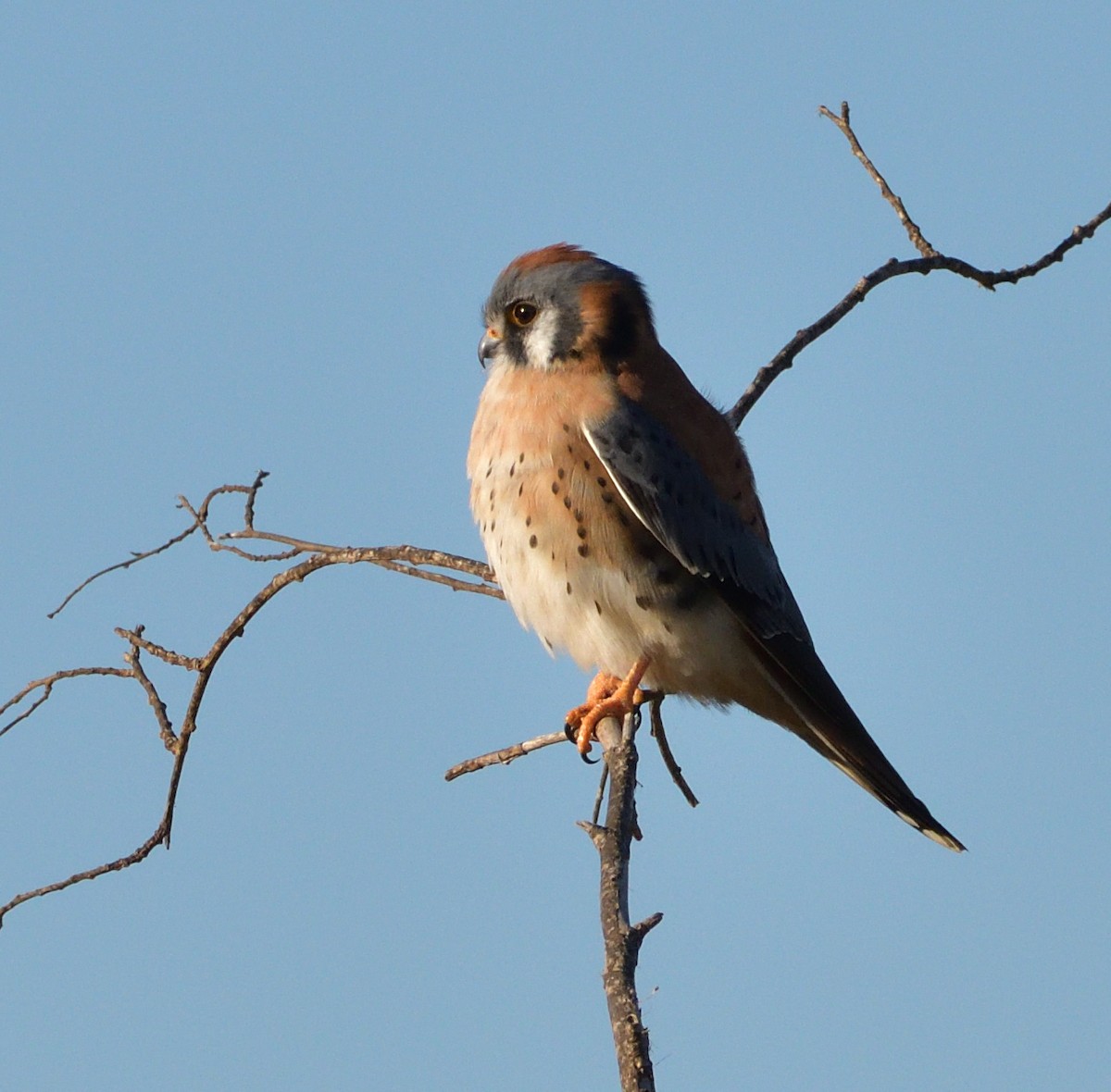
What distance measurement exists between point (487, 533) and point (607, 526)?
0.33 metres

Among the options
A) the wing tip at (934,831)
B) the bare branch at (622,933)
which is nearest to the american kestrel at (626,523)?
the wing tip at (934,831)

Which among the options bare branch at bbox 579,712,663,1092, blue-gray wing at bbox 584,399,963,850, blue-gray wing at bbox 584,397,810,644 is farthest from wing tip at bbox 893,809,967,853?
bare branch at bbox 579,712,663,1092

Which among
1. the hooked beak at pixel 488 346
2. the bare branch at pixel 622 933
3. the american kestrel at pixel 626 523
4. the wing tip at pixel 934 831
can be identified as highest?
the hooked beak at pixel 488 346

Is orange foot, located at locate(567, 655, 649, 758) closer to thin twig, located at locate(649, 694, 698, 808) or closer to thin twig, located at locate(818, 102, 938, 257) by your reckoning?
thin twig, located at locate(649, 694, 698, 808)

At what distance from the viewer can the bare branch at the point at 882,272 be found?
4.78 metres

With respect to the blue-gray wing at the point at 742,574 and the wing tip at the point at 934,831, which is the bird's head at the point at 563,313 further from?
the wing tip at the point at 934,831

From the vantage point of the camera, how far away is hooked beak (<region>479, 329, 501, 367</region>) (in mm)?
4559

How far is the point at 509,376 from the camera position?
443 cm

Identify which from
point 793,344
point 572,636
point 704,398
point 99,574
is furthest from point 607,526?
point 99,574

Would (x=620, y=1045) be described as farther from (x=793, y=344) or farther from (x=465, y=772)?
(x=793, y=344)

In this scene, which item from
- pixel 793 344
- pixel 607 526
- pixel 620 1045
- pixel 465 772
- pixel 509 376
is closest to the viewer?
pixel 620 1045

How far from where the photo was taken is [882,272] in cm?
485

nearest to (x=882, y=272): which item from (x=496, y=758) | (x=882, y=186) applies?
(x=882, y=186)

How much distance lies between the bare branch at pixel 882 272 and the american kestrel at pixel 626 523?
286 millimetres
